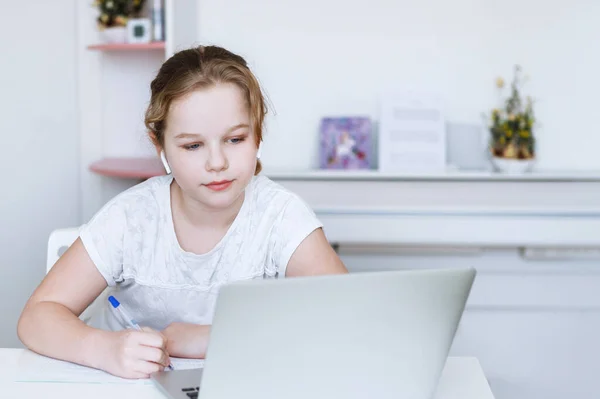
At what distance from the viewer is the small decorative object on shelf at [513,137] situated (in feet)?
9.27

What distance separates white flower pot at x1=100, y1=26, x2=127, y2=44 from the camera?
117 inches

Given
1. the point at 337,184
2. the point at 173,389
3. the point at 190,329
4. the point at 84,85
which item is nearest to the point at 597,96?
the point at 337,184

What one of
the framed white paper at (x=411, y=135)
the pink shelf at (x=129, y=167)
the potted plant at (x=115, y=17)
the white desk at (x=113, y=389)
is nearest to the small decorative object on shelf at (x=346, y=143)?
the framed white paper at (x=411, y=135)

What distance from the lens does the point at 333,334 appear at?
91 centimetres

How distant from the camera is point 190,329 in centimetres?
129

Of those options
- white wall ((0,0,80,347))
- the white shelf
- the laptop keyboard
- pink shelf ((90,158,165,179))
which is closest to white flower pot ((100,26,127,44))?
white wall ((0,0,80,347))

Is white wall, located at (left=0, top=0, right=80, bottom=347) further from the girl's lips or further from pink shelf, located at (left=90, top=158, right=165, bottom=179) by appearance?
the girl's lips

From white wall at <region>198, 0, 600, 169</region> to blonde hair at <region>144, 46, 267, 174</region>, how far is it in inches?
60.8

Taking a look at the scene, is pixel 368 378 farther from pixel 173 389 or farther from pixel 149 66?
pixel 149 66

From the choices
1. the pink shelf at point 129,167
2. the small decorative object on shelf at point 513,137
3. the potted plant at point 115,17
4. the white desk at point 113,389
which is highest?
the potted plant at point 115,17

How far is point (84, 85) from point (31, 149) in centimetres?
31

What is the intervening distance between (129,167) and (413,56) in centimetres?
108

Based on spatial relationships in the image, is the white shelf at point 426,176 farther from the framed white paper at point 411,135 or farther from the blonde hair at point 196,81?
the blonde hair at point 196,81

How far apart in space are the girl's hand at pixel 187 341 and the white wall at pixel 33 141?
1.99m
